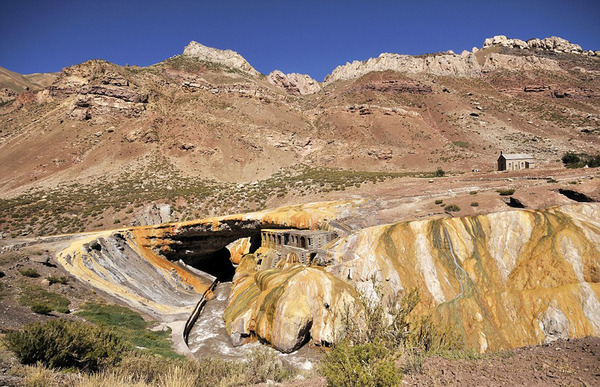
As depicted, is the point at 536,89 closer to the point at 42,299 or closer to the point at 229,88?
the point at 229,88

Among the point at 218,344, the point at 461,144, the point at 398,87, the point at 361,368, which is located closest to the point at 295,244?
the point at 218,344

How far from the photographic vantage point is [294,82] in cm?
13125

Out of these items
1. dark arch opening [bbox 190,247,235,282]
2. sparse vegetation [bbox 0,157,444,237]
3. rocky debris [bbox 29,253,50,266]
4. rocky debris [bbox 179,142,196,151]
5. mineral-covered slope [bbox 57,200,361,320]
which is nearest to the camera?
rocky debris [bbox 29,253,50,266]

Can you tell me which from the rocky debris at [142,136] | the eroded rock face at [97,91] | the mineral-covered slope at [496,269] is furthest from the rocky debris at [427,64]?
the mineral-covered slope at [496,269]

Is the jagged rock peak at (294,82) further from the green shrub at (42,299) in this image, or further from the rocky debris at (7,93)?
the green shrub at (42,299)

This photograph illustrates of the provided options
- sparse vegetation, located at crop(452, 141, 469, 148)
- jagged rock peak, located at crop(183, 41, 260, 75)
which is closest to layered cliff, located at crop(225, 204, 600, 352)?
sparse vegetation, located at crop(452, 141, 469, 148)

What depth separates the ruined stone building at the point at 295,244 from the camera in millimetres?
19438

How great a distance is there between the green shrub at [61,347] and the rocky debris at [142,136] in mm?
59912

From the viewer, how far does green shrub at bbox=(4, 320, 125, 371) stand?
696 centimetres

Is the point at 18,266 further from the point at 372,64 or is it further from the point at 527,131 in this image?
the point at 372,64

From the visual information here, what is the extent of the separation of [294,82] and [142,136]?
85.8m

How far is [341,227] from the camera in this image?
21.6 metres

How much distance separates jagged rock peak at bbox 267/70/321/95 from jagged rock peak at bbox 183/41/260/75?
848 inches

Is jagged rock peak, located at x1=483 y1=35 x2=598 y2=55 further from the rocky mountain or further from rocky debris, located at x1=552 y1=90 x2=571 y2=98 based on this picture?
rocky debris, located at x1=552 y1=90 x2=571 y2=98
